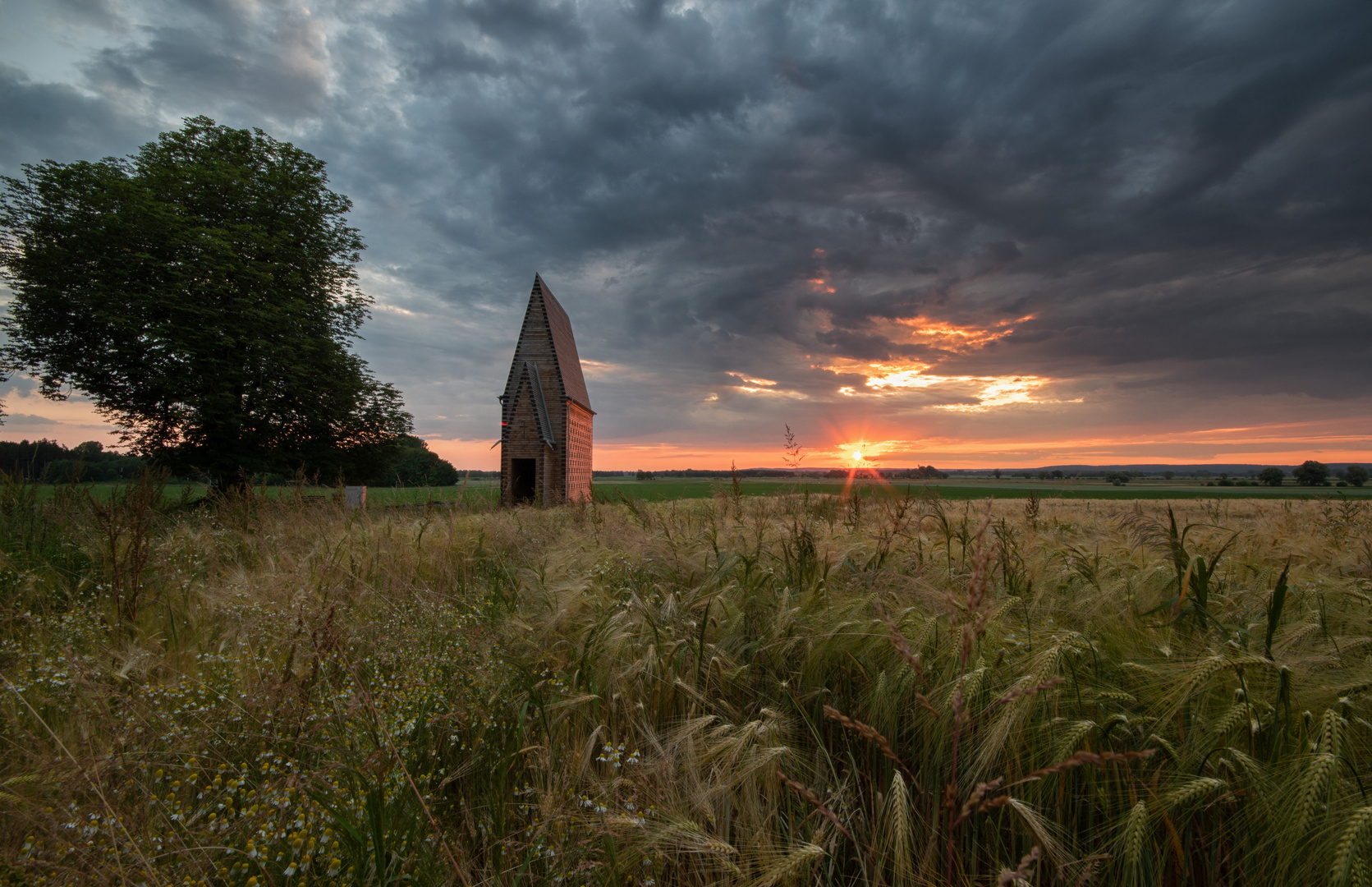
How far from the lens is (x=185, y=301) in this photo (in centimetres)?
2062

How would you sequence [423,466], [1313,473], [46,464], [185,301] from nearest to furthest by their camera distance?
1. [46,464]
2. [185,301]
3. [1313,473]
4. [423,466]

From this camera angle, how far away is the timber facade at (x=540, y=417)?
2539cm

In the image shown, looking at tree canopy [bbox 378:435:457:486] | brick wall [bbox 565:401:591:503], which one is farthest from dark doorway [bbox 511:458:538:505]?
tree canopy [bbox 378:435:457:486]

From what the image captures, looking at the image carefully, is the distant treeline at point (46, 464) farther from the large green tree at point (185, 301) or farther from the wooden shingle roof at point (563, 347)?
the wooden shingle roof at point (563, 347)

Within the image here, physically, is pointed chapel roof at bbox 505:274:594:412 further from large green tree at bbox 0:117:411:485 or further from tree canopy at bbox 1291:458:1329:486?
tree canopy at bbox 1291:458:1329:486

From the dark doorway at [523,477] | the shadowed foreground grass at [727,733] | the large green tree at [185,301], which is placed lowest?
the shadowed foreground grass at [727,733]

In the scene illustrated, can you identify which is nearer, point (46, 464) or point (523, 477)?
point (46, 464)

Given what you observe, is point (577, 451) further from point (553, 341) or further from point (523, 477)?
point (553, 341)

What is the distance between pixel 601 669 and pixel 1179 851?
2.64 m

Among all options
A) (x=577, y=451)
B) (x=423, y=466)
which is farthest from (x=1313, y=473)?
(x=423, y=466)

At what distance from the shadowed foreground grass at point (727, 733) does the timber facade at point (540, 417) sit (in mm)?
20976

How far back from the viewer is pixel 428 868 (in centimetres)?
190

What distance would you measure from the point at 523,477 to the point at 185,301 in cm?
1540

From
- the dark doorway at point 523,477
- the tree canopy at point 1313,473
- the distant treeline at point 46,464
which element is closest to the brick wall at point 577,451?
the dark doorway at point 523,477
